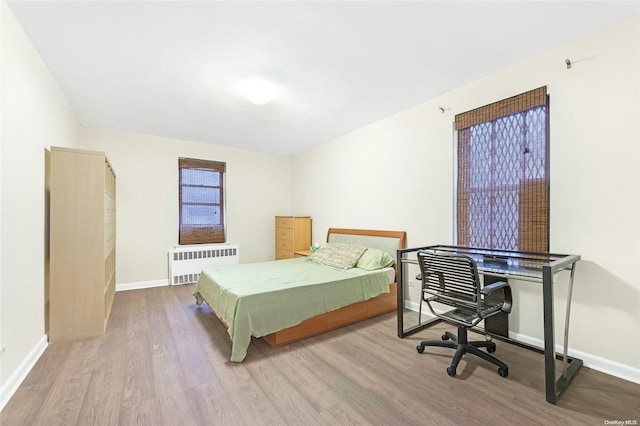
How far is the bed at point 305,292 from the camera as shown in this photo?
2516mm

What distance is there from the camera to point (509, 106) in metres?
2.69

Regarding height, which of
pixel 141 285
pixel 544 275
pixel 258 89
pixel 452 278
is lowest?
pixel 141 285

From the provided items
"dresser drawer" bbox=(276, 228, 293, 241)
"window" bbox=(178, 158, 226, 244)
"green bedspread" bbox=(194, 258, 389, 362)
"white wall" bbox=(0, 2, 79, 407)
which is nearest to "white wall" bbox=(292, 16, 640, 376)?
"green bedspread" bbox=(194, 258, 389, 362)

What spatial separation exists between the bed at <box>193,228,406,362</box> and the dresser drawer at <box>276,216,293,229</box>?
1.38 metres

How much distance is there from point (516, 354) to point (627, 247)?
1.21 meters

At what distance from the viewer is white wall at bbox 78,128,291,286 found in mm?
4633

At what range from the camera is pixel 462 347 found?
2.28m

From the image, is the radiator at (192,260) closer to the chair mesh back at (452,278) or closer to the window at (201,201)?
the window at (201,201)

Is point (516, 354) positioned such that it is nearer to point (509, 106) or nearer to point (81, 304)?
point (509, 106)

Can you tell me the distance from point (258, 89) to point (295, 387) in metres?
2.84

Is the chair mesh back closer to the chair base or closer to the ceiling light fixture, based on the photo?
the chair base

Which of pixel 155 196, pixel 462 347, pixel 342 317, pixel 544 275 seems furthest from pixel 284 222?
pixel 544 275

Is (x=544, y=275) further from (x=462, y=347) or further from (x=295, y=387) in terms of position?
(x=295, y=387)

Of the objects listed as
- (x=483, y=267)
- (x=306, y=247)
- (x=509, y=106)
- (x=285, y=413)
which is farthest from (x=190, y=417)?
(x=306, y=247)
